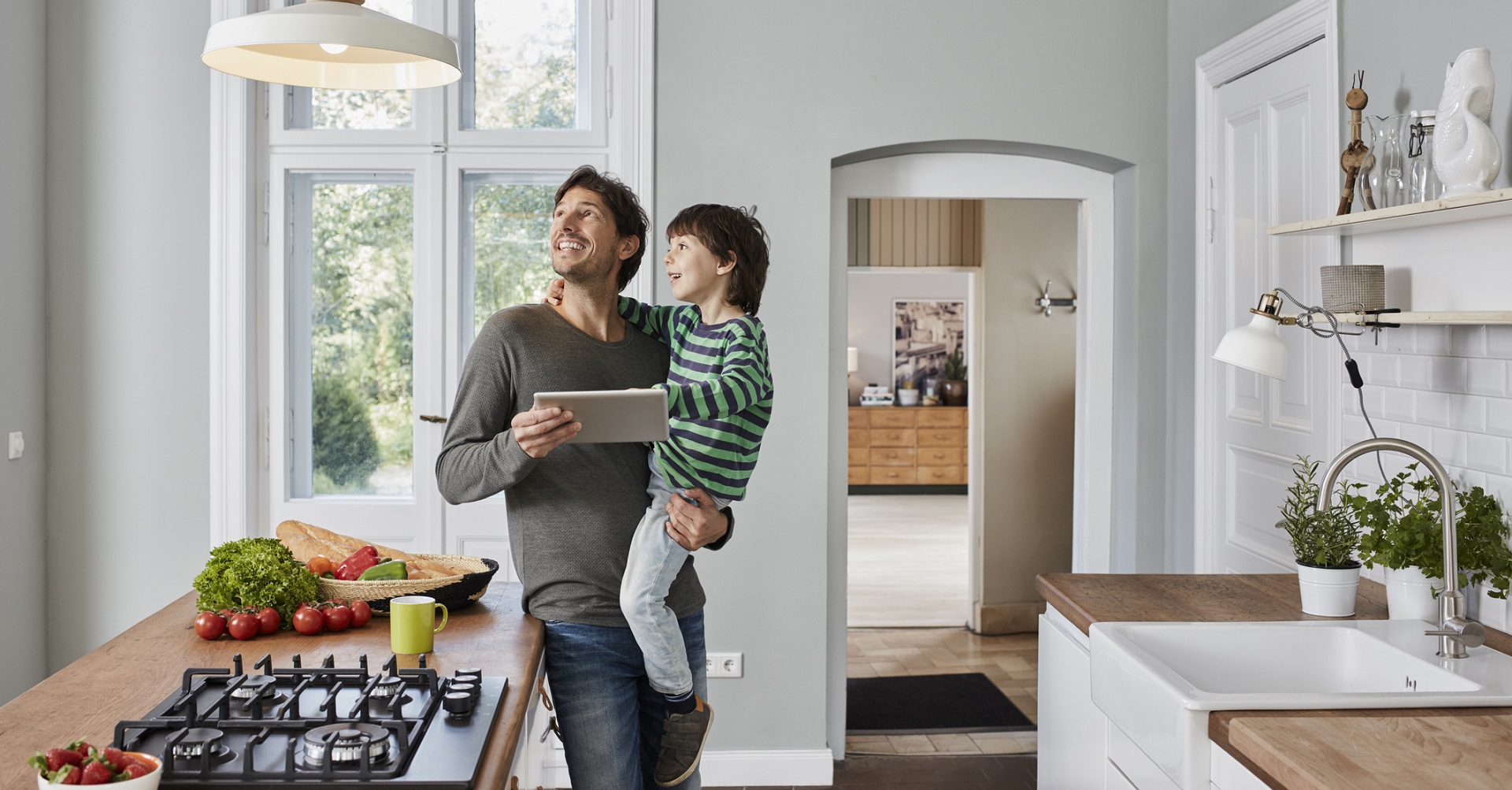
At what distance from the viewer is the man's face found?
1878mm

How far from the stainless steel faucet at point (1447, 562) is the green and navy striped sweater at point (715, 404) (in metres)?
0.99

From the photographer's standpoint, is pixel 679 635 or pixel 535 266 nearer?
pixel 679 635

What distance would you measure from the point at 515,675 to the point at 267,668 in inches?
13.5

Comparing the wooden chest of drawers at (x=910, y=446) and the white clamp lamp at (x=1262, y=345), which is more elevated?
the white clamp lamp at (x=1262, y=345)

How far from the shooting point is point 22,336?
10.6 feet

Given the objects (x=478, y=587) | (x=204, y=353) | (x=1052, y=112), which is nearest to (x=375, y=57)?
(x=478, y=587)

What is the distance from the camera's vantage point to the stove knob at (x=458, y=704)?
1391 mm

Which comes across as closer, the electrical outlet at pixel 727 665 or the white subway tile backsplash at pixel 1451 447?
the white subway tile backsplash at pixel 1451 447

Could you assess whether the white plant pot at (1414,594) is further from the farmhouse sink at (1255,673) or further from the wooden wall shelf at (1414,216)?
the wooden wall shelf at (1414,216)

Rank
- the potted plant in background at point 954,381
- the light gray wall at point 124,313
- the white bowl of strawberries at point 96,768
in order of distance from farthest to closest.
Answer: the potted plant in background at point 954,381, the light gray wall at point 124,313, the white bowl of strawberries at point 96,768

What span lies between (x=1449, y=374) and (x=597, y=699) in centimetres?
177

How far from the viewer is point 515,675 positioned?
1607 millimetres

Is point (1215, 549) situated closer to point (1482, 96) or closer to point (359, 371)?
point (1482, 96)

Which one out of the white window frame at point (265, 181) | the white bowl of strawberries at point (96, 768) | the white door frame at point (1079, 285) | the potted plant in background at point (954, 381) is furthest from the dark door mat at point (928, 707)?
the potted plant in background at point (954, 381)
